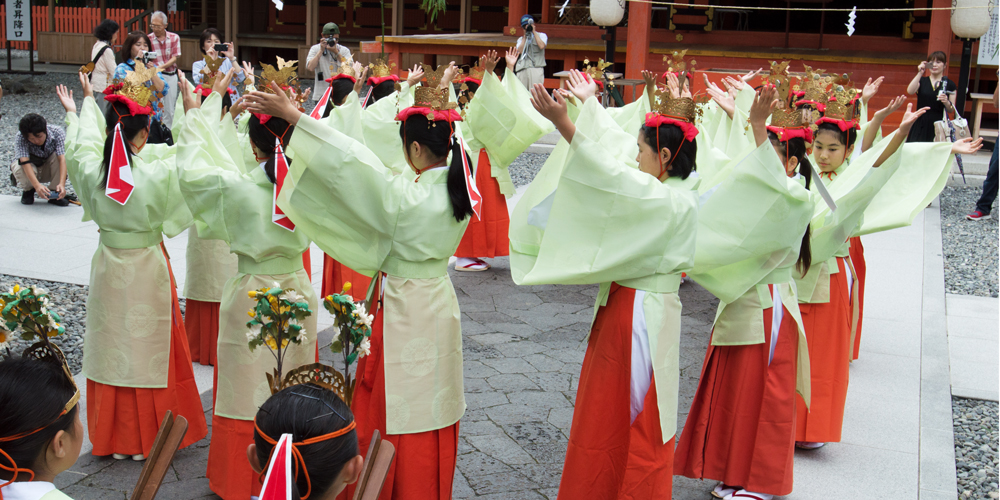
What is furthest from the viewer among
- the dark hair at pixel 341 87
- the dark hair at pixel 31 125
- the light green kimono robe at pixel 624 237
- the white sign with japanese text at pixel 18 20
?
the white sign with japanese text at pixel 18 20

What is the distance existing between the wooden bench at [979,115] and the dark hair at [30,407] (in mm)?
12277

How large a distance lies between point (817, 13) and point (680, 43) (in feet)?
12.5

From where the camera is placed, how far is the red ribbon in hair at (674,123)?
2951mm

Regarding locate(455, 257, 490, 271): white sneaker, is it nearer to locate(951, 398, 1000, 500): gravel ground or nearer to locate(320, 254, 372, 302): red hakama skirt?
locate(320, 254, 372, 302): red hakama skirt

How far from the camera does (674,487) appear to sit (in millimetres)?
3576

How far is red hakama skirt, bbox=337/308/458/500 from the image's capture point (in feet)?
9.47

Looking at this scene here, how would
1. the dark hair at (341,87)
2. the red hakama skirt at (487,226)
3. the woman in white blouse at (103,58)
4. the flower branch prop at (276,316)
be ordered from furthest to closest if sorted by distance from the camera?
the woman in white blouse at (103,58) < the red hakama skirt at (487,226) < the dark hair at (341,87) < the flower branch prop at (276,316)

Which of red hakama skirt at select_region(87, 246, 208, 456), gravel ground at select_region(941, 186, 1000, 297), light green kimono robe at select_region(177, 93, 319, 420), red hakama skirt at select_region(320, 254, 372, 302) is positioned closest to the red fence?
red hakama skirt at select_region(320, 254, 372, 302)

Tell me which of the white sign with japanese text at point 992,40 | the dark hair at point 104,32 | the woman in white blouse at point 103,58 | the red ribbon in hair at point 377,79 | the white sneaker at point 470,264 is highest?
the white sign with japanese text at point 992,40

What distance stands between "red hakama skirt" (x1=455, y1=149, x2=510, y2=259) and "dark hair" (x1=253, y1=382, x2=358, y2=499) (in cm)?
488

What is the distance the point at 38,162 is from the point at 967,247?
9156 mm

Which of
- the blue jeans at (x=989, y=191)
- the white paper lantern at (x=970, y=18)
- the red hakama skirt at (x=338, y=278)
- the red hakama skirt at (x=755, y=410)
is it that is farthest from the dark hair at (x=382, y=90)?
the white paper lantern at (x=970, y=18)

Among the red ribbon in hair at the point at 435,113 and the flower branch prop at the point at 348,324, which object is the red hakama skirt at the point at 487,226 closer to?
the red ribbon in hair at the point at 435,113

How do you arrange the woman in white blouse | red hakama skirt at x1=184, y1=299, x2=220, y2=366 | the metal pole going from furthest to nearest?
the metal pole → the woman in white blouse → red hakama skirt at x1=184, y1=299, x2=220, y2=366
